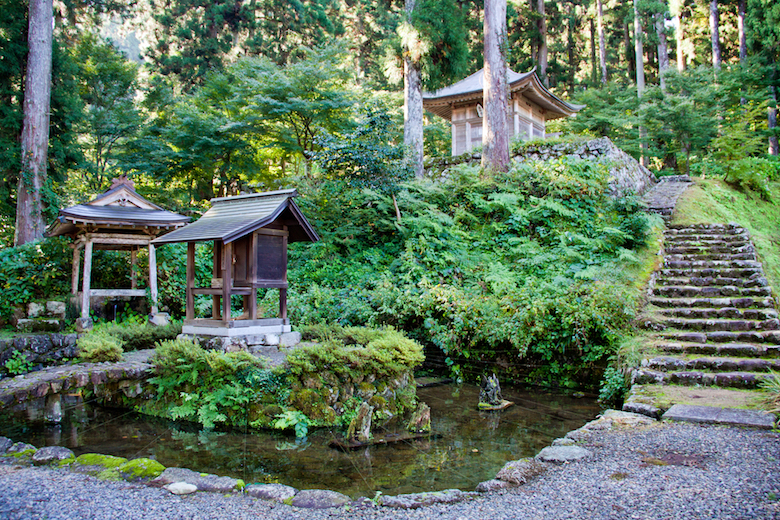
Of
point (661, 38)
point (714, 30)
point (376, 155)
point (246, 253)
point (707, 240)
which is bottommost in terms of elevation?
point (246, 253)

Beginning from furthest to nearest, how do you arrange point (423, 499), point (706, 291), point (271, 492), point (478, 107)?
point (478, 107)
point (706, 291)
point (271, 492)
point (423, 499)

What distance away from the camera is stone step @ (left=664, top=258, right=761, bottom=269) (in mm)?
9102

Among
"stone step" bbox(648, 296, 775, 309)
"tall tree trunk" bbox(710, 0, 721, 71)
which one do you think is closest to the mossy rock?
"stone step" bbox(648, 296, 775, 309)

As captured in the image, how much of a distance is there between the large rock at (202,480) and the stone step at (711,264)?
31.0 ft

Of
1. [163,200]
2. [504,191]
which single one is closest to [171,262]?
[163,200]

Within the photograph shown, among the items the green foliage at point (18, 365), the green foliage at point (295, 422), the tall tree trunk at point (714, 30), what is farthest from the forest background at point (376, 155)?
the green foliage at point (295, 422)

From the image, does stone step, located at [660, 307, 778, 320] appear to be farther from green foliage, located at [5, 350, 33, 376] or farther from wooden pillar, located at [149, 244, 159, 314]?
green foliage, located at [5, 350, 33, 376]

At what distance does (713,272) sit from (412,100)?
10.4 m

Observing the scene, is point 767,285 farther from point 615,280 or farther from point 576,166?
point 576,166

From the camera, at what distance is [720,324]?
287 inches

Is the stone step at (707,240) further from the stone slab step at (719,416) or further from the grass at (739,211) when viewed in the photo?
the stone slab step at (719,416)

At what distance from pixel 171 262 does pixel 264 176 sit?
7093mm

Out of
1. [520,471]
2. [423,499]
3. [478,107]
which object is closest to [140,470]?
[423,499]

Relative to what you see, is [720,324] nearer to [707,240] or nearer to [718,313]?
Result: [718,313]
